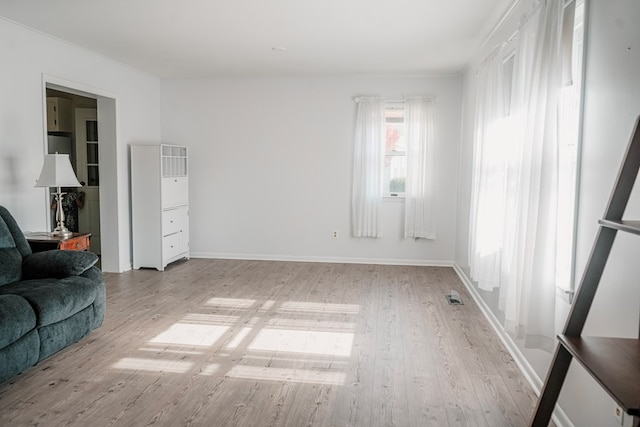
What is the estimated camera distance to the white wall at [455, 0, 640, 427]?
1.88 meters

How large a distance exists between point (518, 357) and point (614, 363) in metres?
1.97

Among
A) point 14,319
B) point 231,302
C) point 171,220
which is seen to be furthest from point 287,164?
point 14,319

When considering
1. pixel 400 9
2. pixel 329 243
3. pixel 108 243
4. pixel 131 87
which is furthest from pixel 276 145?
pixel 400 9

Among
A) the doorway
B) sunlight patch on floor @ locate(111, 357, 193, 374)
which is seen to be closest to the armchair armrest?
sunlight patch on floor @ locate(111, 357, 193, 374)

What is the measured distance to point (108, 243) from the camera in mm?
5949

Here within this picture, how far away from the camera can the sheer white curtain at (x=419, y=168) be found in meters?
6.44

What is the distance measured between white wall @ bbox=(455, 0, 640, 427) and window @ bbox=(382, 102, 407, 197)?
13.8 ft

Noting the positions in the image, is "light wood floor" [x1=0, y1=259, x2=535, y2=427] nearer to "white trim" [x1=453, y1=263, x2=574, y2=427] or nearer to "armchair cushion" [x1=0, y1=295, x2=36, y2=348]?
"white trim" [x1=453, y1=263, x2=574, y2=427]

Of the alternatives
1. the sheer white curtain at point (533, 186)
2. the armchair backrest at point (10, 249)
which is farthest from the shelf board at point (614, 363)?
the armchair backrest at point (10, 249)

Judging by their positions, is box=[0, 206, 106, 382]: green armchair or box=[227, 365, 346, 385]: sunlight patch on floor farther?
box=[227, 365, 346, 385]: sunlight patch on floor

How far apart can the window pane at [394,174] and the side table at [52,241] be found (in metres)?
3.88

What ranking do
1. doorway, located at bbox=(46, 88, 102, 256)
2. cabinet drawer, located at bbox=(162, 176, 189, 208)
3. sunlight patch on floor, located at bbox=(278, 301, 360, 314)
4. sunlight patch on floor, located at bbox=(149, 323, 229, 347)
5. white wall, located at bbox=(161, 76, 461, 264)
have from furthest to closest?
1. doorway, located at bbox=(46, 88, 102, 256)
2. white wall, located at bbox=(161, 76, 461, 264)
3. cabinet drawer, located at bbox=(162, 176, 189, 208)
4. sunlight patch on floor, located at bbox=(278, 301, 360, 314)
5. sunlight patch on floor, located at bbox=(149, 323, 229, 347)

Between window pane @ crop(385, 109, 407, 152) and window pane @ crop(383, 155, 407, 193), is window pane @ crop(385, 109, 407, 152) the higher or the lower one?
the higher one

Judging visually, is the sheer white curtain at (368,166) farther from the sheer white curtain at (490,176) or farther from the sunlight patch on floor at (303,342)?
the sunlight patch on floor at (303,342)
